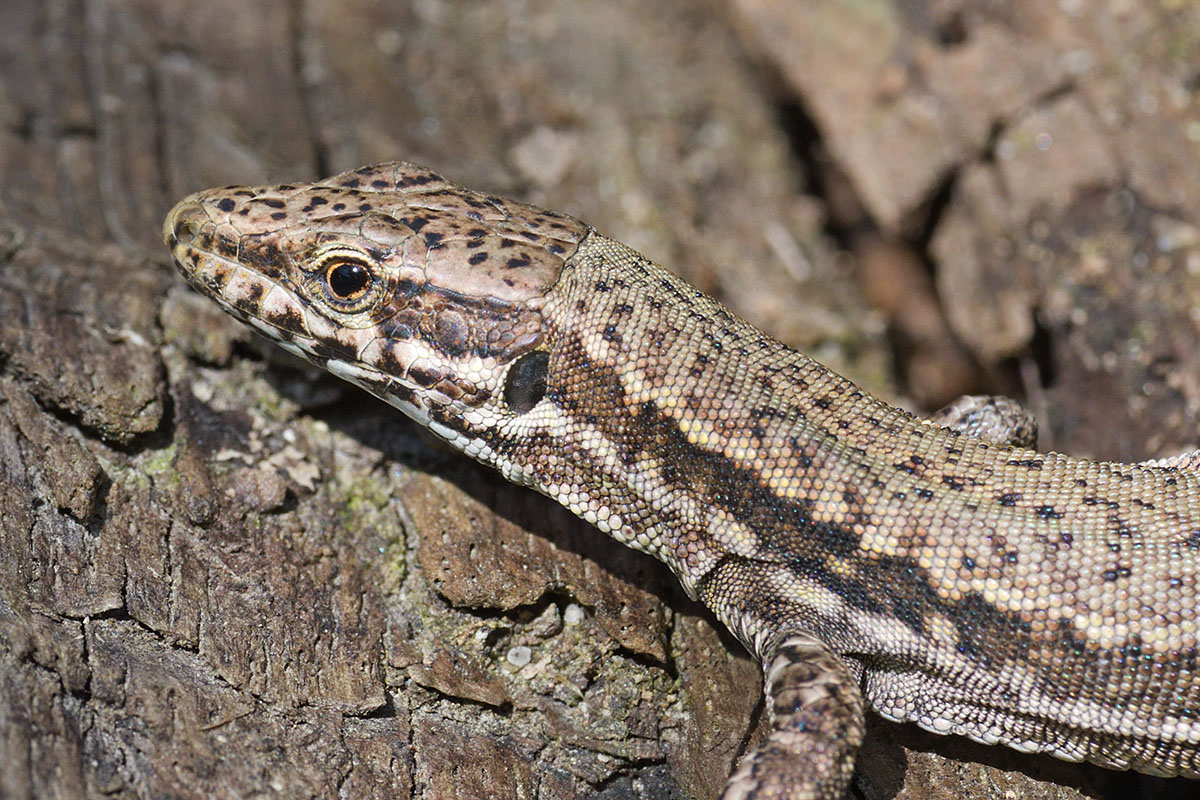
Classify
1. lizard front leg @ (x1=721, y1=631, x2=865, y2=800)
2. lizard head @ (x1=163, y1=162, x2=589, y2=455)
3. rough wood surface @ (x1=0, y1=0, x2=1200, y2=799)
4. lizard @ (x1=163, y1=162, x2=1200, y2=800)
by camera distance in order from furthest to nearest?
lizard head @ (x1=163, y1=162, x2=589, y2=455), rough wood surface @ (x1=0, y1=0, x2=1200, y2=799), lizard @ (x1=163, y1=162, x2=1200, y2=800), lizard front leg @ (x1=721, y1=631, x2=865, y2=800)

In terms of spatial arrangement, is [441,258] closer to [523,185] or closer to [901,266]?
[523,185]

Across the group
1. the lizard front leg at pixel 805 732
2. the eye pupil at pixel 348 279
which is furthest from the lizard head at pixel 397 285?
the lizard front leg at pixel 805 732

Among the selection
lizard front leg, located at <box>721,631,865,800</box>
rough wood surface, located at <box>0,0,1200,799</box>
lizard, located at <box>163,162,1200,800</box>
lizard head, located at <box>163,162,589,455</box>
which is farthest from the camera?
lizard head, located at <box>163,162,589,455</box>

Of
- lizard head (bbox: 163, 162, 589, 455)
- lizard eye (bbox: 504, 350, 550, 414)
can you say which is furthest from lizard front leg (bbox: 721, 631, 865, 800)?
lizard head (bbox: 163, 162, 589, 455)

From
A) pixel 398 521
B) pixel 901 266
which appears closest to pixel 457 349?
pixel 398 521

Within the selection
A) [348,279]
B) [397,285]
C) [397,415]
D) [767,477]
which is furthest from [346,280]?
[767,477]

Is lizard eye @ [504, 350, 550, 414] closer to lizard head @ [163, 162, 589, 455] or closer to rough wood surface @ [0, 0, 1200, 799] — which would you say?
lizard head @ [163, 162, 589, 455]
